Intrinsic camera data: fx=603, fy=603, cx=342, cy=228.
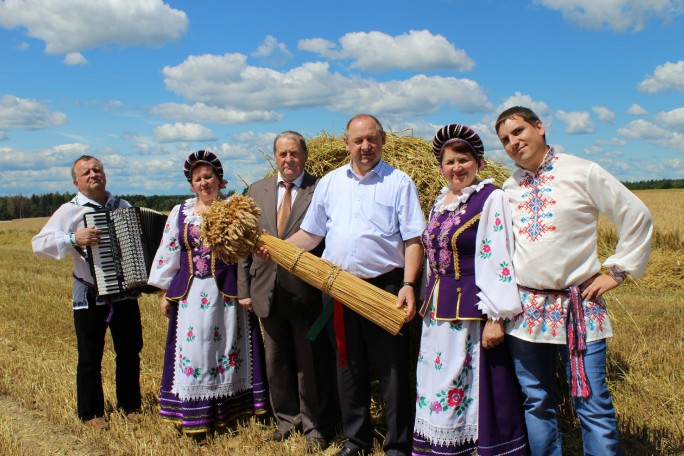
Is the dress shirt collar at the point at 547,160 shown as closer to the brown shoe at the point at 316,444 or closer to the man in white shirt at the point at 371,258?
the man in white shirt at the point at 371,258

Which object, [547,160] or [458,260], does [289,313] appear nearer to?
[458,260]

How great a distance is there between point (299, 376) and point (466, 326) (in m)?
1.62

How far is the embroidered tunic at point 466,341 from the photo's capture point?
3340 millimetres

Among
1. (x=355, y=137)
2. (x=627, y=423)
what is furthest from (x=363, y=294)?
(x=627, y=423)

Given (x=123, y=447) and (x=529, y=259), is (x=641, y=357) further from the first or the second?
(x=123, y=447)

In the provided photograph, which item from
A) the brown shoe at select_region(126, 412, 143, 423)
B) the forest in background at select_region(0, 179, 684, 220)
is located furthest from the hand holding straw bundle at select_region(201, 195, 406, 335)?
the forest in background at select_region(0, 179, 684, 220)

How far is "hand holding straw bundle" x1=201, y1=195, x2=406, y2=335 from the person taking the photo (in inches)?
144

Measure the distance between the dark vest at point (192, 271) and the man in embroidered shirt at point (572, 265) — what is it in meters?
2.23

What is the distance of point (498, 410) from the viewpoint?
134 inches

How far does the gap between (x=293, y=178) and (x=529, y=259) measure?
6.44 ft

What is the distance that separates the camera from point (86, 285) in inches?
191

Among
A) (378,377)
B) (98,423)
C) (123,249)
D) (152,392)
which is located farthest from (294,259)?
(152,392)

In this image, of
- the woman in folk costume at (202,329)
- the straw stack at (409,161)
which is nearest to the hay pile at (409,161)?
the straw stack at (409,161)

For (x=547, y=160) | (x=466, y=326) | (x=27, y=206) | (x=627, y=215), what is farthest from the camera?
(x=27, y=206)
